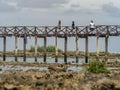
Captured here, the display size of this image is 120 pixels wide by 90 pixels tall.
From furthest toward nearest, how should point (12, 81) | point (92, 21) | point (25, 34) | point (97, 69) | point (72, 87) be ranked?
point (25, 34)
point (92, 21)
point (97, 69)
point (12, 81)
point (72, 87)

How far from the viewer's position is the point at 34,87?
23.1 m

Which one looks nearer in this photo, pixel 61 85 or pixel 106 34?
pixel 61 85

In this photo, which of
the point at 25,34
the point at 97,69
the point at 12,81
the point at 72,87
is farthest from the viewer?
the point at 25,34

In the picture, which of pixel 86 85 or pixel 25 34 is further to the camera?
pixel 25 34

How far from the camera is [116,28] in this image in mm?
60125

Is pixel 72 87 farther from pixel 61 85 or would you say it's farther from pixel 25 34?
pixel 25 34

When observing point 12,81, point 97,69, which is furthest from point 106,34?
point 12,81

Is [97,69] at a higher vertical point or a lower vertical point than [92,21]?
lower

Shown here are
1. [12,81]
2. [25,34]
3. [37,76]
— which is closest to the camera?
[12,81]

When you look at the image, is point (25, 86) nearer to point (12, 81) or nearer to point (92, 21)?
point (12, 81)

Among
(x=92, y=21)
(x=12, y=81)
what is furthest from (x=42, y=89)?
(x=92, y=21)

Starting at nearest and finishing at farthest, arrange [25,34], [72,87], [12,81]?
1. [72,87]
2. [12,81]
3. [25,34]

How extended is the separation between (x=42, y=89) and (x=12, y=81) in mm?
2481

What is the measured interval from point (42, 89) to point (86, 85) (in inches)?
71.5
